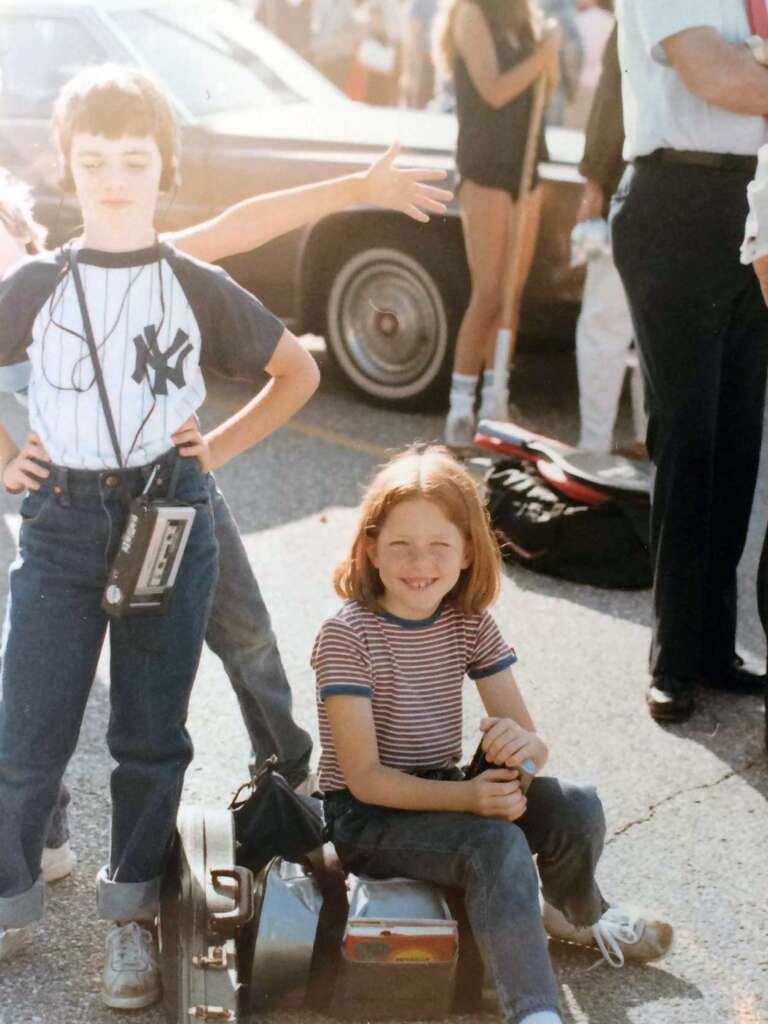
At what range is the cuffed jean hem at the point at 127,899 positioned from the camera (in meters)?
3.01

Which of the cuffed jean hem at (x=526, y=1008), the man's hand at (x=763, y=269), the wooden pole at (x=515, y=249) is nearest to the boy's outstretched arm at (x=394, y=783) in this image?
the cuffed jean hem at (x=526, y=1008)

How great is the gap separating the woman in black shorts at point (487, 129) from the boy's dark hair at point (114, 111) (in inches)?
142

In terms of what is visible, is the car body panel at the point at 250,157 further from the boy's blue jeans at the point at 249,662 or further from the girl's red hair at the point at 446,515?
the girl's red hair at the point at 446,515

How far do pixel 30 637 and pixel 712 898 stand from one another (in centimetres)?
152

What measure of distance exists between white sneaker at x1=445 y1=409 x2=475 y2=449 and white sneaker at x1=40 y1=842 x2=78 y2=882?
3.53 meters

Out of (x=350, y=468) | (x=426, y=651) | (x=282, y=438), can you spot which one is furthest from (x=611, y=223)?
(x=282, y=438)

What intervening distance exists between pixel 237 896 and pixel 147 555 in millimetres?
576

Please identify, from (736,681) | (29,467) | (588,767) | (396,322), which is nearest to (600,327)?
(396,322)

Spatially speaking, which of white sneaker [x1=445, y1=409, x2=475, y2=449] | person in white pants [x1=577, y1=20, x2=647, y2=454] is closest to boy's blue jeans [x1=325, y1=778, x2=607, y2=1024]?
person in white pants [x1=577, y1=20, x2=647, y2=454]

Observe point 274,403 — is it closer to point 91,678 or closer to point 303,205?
point 303,205

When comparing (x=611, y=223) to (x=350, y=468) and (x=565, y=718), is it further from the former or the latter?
(x=350, y=468)

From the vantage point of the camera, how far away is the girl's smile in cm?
303

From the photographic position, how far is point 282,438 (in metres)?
7.04

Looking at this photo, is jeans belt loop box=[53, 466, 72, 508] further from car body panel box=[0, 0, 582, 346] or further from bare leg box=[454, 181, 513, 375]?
car body panel box=[0, 0, 582, 346]
